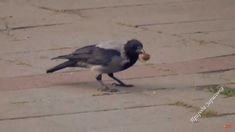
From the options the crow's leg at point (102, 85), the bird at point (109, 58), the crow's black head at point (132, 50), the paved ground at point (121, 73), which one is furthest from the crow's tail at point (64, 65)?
the crow's black head at point (132, 50)

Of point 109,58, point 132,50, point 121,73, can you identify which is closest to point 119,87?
point 109,58

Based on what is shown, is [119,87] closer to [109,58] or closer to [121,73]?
[109,58]

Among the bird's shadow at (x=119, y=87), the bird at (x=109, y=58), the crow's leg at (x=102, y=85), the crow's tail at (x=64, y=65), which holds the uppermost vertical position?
the bird at (x=109, y=58)

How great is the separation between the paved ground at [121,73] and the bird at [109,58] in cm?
25

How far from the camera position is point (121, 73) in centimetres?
1156

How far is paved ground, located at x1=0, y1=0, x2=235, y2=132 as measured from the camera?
9.17 meters

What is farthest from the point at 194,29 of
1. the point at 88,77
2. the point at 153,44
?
the point at 88,77

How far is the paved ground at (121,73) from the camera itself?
917 cm

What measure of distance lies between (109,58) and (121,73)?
1.25 metres

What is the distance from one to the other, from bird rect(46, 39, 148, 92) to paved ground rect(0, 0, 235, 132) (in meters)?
0.25

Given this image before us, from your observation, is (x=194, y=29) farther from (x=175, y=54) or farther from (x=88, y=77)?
(x=88, y=77)

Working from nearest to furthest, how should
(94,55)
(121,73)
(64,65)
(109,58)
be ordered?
(109,58) → (94,55) → (64,65) → (121,73)

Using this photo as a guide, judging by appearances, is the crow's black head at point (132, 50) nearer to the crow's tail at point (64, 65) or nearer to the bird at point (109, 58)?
the bird at point (109, 58)

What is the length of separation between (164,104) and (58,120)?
1.27 m
